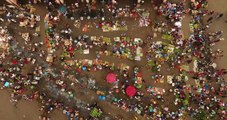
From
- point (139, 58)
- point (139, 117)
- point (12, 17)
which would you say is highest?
point (12, 17)

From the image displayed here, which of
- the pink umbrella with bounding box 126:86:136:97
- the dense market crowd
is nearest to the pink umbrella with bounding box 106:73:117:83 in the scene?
the dense market crowd

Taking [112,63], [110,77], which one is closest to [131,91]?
[110,77]

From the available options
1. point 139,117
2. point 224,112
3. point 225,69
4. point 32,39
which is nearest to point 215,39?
point 225,69

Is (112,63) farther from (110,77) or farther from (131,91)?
(131,91)

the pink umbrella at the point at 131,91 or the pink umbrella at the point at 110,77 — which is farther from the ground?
the pink umbrella at the point at 110,77

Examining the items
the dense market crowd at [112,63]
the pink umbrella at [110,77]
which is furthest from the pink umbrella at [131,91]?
the pink umbrella at [110,77]

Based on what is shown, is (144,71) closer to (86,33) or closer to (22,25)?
(86,33)

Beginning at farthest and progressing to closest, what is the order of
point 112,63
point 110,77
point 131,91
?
point 112,63
point 110,77
point 131,91

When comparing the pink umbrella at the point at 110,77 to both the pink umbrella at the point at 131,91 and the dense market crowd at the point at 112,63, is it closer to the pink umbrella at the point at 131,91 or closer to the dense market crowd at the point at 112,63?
the dense market crowd at the point at 112,63
